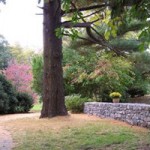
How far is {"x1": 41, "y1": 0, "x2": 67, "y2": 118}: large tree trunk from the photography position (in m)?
13.5

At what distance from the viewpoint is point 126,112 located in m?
12.0

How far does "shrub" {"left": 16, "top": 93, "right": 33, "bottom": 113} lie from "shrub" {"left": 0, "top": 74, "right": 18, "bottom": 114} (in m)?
0.33

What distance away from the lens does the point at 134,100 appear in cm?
1933

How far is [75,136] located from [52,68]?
4983mm

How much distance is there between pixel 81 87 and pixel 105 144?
10.9 metres

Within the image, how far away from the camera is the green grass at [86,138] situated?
7.54m

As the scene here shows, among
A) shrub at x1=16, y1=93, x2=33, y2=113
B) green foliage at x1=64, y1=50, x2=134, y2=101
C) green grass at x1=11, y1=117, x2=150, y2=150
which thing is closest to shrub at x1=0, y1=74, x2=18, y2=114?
shrub at x1=16, y1=93, x2=33, y2=113

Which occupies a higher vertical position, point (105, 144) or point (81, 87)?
point (81, 87)

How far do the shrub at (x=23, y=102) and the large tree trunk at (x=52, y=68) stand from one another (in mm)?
5270

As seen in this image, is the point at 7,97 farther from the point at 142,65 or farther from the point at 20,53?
the point at 20,53

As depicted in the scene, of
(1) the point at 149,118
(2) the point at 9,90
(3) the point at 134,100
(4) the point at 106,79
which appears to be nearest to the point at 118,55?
(4) the point at 106,79

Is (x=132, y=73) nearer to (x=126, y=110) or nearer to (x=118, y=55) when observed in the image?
(x=118, y=55)

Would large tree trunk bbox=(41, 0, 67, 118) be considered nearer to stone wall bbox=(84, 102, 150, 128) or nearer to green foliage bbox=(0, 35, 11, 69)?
stone wall bbox=(84, 102, 150, 128)

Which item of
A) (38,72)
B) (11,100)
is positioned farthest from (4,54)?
(11,100)
